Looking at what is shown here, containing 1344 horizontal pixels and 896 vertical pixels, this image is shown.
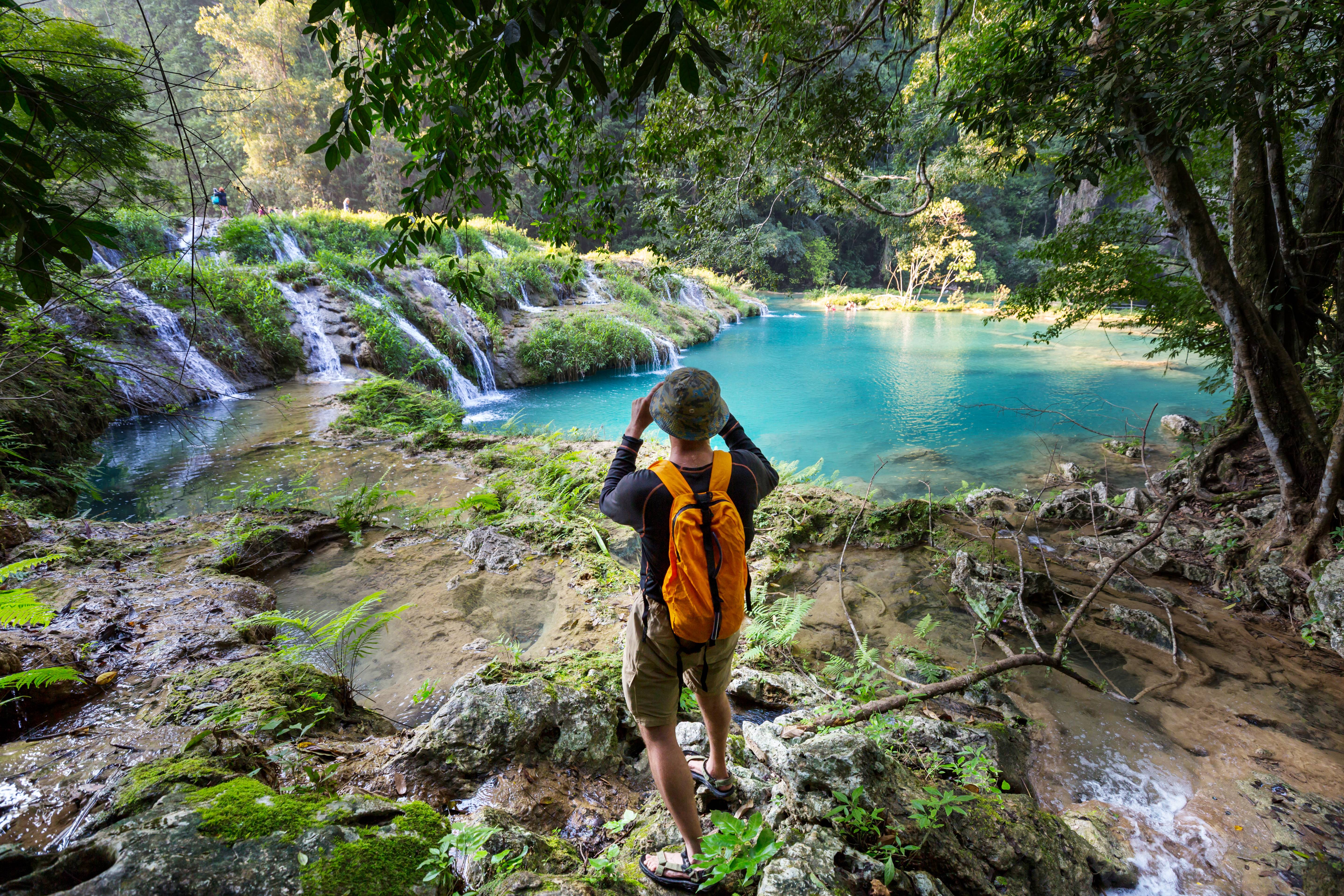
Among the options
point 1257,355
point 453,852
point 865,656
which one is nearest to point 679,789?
point 453,852

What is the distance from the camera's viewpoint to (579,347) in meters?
15.2

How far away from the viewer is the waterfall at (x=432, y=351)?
1234cm

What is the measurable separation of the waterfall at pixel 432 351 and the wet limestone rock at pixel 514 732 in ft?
35.1

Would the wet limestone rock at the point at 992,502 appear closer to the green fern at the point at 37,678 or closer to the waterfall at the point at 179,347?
the green fern at the point at 37,678

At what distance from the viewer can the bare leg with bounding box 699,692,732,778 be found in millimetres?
2082

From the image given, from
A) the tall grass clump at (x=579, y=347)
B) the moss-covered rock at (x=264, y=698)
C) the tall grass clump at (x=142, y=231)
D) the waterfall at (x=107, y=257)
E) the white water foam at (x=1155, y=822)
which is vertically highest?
the tall grass clump at (x=142, y=231)

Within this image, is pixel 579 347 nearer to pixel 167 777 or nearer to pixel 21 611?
pixel 21 611

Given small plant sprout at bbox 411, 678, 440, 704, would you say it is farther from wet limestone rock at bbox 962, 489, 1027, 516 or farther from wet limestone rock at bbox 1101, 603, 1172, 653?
wet limestone rock at bbox 962, 489, 1027, 516

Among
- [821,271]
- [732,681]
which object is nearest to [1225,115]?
[732,681]

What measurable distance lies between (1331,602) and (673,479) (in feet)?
17.9

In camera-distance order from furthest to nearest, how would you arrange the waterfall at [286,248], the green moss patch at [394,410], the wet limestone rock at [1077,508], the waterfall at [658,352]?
the waterfall at [658,352]
the waterfall at [286,248]
the green moss patch at [394,410]
the wet limestone rock at [1077,508]

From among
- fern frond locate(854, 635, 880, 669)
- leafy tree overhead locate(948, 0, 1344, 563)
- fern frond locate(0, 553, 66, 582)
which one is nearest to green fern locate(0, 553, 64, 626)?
fern frond locate(0, 553, 66, 582)

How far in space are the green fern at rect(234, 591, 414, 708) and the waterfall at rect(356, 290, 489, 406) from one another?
936 centimetres

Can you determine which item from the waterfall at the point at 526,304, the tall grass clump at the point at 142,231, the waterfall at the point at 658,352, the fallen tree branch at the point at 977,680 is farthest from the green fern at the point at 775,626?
the waterfall at the point at 526,304
